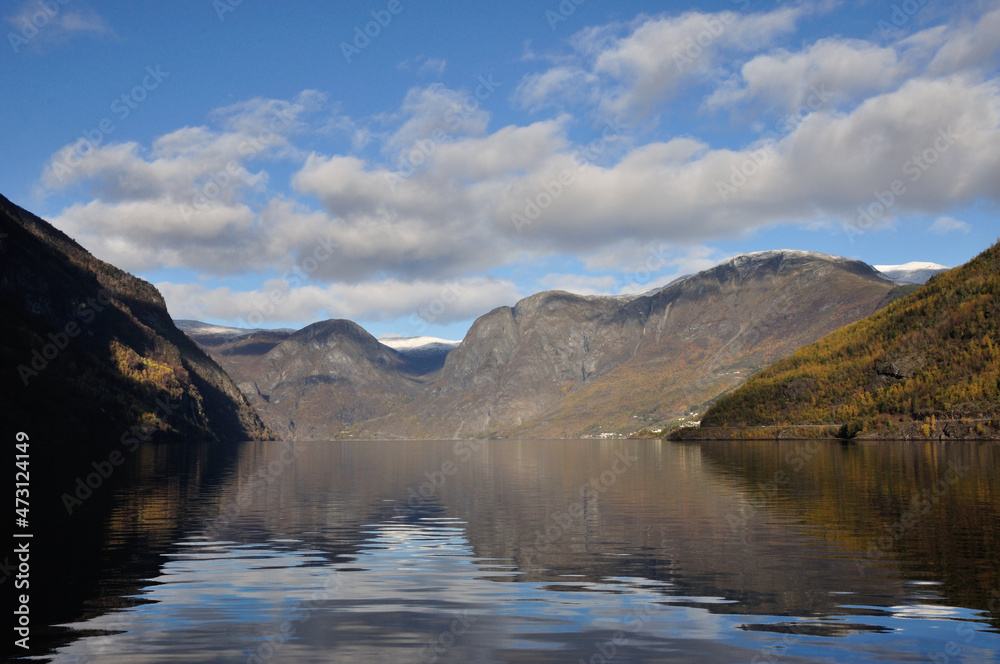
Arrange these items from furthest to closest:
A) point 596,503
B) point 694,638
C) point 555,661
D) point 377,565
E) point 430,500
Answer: point 430,500
point 596,503
point 377,565
point 694,638
point 555,661

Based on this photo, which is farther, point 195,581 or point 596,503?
point 596,503

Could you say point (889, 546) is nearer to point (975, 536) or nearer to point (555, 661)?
point (975, 536)

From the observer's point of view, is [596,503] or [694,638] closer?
[694,638]

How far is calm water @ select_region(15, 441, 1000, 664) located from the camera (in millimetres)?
20672

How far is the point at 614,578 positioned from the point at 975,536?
20645 mm

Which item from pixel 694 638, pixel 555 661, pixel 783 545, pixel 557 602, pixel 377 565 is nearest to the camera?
pixel 555 661

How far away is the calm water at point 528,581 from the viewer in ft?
67.8

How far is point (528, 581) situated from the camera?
99.2ft

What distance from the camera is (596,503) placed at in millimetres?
60719

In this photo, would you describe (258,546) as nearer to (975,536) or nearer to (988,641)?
(988,641)

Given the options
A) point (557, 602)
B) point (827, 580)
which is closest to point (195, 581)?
point (557, 602)

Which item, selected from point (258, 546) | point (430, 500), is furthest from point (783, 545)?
point (430, 500)

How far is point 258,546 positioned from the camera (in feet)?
131

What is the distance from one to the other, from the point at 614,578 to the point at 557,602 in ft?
16.4
